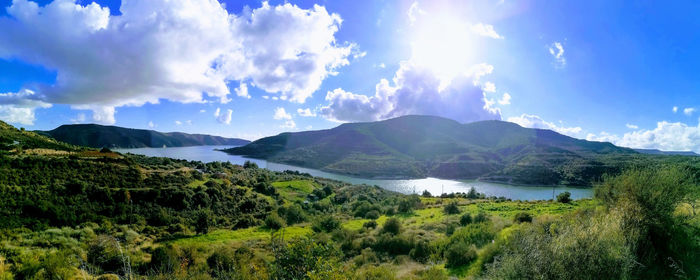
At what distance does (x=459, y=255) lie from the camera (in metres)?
13.0

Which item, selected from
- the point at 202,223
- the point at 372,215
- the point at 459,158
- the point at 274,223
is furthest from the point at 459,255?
the point at 459,158

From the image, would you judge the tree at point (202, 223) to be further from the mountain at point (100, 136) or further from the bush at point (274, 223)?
the mountain at point (100, 136)

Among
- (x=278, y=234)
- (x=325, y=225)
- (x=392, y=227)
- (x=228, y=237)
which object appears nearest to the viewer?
(x=278, y=234)

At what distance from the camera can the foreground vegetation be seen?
719cm

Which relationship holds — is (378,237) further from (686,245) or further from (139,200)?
(139,200)

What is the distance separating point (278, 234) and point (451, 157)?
134077mm

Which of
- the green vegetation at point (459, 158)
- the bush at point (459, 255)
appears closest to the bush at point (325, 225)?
the bush at point (459, 255)

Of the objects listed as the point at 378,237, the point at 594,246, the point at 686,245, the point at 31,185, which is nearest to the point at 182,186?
the point at 31,185

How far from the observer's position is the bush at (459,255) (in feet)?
41.9

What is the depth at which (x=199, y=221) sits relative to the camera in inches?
929

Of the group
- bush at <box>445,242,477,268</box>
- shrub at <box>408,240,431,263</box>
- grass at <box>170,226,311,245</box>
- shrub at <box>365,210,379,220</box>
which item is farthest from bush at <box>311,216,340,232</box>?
bush at <box>445,242,477,268</box>

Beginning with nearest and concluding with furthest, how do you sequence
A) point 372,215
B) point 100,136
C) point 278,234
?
point 278,234 → point 372,215 → point 100,136

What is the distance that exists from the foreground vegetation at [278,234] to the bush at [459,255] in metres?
0.05

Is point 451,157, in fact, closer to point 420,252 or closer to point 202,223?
A: point 202,223
